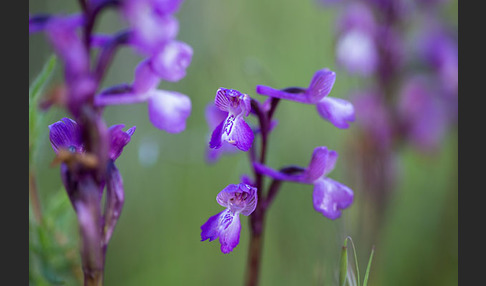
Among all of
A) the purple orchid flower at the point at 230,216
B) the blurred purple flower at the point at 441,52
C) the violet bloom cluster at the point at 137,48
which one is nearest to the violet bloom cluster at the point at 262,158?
the purple orchid flower at the point at 230,216

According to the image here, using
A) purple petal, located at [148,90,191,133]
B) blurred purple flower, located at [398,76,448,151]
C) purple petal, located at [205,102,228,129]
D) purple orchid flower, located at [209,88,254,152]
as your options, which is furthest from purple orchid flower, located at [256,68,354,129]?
blurred purple flower, located at [398,76,448,151]

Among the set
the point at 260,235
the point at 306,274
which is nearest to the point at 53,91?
the point at 260,235

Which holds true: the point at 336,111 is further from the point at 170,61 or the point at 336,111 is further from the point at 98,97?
the point at 98,97

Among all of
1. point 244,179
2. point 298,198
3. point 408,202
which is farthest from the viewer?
point 408,202

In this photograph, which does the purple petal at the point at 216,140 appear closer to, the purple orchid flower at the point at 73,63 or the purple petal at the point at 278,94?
the purple petal at the point at 278,94

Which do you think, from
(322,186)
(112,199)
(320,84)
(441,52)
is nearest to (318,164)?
(322,186)

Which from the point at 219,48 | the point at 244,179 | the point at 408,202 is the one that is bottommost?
the point at 408,202

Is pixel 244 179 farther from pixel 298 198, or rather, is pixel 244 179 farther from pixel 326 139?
pixel 326 139
